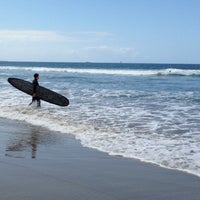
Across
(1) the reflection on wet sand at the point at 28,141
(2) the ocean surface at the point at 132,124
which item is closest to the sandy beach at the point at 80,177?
A: (1) the reflection on wet sand at the point at 28,141

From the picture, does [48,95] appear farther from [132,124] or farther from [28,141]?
[28,141]

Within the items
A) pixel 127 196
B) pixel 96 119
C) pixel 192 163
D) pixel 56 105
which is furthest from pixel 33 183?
pixel 56 105

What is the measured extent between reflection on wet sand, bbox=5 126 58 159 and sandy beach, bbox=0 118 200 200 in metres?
0.02

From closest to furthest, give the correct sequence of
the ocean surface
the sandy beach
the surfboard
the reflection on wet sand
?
the sandy beach
the reflection on wet sand
the ocean surface
the surfboard

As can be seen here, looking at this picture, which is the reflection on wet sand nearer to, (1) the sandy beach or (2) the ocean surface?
→ (1) the sandy beach

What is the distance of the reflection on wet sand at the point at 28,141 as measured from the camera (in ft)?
23.0

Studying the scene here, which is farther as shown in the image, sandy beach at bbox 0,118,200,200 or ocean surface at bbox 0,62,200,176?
ocean surface at bbox 0,62,200,176

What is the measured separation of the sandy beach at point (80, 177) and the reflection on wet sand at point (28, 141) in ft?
0.05

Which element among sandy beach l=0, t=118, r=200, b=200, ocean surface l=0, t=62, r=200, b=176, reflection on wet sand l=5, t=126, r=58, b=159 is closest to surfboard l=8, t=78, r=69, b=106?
ocean surface l=0, t=62, r=200, b=176

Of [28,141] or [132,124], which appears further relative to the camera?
[132,124]

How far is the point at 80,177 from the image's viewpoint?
18.1ft

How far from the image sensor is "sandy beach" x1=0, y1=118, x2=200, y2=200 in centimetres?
478

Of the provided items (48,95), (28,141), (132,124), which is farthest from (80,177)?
(48,95)

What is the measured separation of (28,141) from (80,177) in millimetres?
2927
